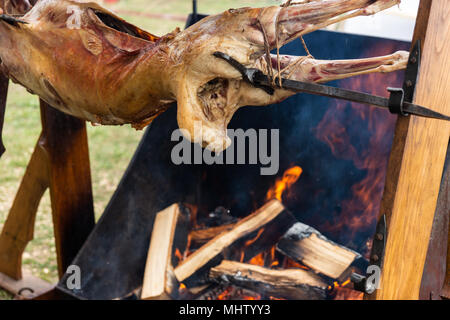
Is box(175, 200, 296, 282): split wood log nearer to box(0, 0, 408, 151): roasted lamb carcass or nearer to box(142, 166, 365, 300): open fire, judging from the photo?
box(142, 166, 365, 300): open fire

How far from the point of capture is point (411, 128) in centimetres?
151

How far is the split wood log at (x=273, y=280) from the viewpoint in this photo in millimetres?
2998

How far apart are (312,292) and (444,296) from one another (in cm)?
119

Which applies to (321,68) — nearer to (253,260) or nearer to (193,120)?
(193,120)

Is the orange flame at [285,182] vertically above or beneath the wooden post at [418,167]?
beneath

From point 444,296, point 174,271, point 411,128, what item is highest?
point 411,128

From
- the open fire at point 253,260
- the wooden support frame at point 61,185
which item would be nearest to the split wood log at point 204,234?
the open fire at point 253,260

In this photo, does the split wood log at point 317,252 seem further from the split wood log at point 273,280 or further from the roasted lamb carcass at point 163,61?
the roasted lamb carcass at point 163,61

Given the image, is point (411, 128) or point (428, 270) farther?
point (428, 270)

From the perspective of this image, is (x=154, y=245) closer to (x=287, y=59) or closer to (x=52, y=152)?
(x=52, y=152)

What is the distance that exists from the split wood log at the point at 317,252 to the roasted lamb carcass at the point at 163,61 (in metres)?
1.35

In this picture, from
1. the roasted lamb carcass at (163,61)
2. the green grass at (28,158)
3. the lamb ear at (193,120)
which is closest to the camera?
the roasted lamb carcass at (163,61)
